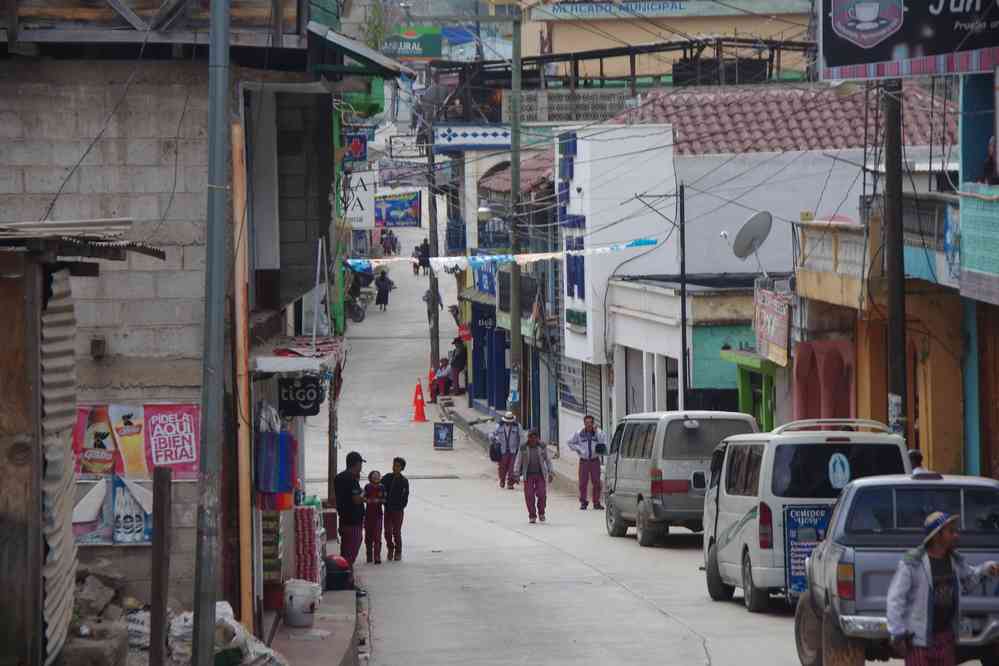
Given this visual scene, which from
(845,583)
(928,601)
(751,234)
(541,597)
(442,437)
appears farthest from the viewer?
(442,437)

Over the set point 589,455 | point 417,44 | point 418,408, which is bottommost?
point 418,408

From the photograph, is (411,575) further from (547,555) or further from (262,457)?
(262,457)

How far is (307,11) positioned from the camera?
15570mm

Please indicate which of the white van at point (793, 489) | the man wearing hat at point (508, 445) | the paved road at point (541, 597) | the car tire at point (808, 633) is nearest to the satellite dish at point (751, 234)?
the paved road at point (541, 597)

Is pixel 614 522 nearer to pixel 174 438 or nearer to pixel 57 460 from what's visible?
pixel 174 438

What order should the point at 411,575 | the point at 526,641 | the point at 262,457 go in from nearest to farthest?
the point at 262,457, the point at 526,641, the point at 411,575

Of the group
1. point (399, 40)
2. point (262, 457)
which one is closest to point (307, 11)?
point (262, 457)

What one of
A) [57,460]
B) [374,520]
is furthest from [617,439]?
[57,460]

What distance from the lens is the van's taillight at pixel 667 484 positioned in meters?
27.3

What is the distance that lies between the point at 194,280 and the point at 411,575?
10464 millimetres

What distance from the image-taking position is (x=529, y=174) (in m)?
53.4

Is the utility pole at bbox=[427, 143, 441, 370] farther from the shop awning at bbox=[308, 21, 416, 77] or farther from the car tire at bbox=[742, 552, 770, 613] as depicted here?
the shop awning at bbox=[308, 21, 416, 77]

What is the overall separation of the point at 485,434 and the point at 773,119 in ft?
45.2

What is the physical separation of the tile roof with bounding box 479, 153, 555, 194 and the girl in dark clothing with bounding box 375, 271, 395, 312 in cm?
1858
